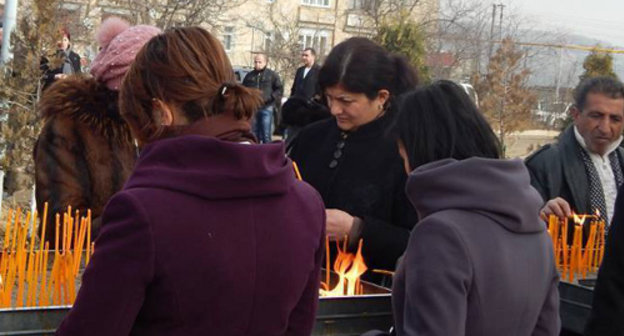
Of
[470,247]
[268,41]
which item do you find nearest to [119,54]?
[470,247]

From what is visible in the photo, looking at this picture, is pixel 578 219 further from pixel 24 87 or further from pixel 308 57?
pixel 308 57

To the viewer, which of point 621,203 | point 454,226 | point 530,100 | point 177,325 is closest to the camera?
point 177,325

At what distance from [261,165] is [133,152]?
1.73m

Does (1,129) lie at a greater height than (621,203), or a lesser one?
lesser

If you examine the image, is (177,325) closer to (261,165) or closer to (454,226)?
(261,165)

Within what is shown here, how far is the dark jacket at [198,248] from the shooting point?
2.01 m

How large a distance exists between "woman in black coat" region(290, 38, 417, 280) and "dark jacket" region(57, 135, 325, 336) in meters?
1.53

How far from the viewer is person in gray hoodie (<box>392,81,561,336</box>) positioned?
232 centimetres

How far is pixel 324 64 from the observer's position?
4062 mm

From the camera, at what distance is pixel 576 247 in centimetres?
437

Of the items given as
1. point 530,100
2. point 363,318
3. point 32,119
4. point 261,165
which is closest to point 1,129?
point 32,119

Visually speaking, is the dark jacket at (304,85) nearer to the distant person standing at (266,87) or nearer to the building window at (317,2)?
the distant person standing at (266,87)

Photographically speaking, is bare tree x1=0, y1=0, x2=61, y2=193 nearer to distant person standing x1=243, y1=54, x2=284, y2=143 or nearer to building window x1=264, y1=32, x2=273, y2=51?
distant person standing x1=243, y1=54, x2=284, y2=143

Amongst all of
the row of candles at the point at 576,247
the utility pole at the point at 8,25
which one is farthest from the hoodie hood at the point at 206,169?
the utility pole at the point at 8,25
